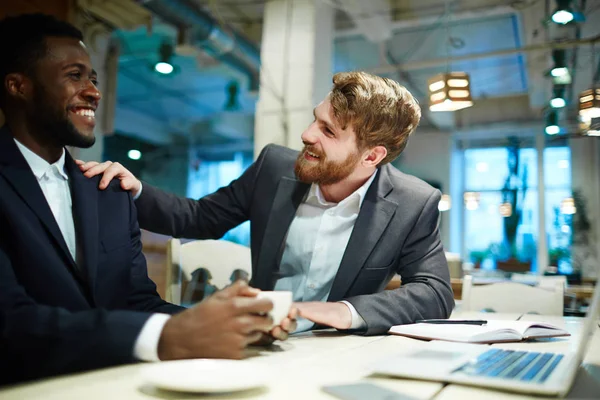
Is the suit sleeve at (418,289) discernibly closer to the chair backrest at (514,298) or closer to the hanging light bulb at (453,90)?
the chair backrest at (514,298)

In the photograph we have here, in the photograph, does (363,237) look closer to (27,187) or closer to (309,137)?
(309,137)

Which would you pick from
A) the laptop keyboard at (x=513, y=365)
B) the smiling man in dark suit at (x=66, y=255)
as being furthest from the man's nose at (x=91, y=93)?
the laptop keyboard at (x=513, y=365)

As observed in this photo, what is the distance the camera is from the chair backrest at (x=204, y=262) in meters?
1.93

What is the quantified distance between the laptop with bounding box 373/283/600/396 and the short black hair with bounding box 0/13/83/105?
1.08m

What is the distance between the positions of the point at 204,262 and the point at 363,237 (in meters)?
0.70

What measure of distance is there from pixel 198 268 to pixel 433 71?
24.8 feet

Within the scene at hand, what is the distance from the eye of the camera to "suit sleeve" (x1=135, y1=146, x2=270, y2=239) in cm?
168

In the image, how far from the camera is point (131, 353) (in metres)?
0.88

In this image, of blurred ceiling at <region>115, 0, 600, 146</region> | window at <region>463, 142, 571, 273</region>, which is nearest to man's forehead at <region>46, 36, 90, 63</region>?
blurred ceiling at <region>115, 0, 600, 146</region>

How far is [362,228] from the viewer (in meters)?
1.66

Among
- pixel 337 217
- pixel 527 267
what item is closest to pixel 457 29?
pixel 527 267

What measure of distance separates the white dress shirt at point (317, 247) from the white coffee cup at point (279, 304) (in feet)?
2.61

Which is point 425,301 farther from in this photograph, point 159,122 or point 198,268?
point 159,122

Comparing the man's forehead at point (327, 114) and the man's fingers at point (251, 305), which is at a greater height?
the man's forehead at point (327, 114)
